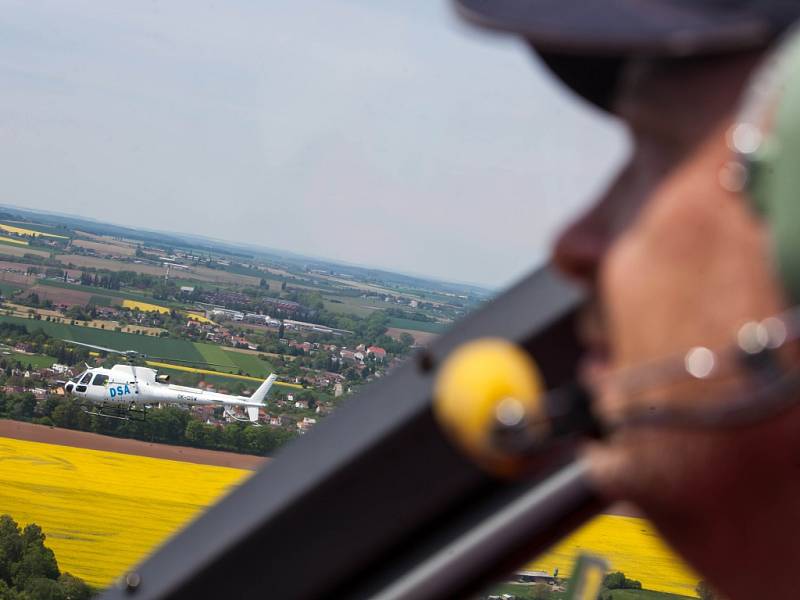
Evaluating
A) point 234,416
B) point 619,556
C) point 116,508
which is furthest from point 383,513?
point 116,508

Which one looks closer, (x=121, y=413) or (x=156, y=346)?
(x=121, y=413)

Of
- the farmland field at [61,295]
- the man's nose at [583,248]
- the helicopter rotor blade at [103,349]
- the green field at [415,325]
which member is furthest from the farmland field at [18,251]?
the man's nose at [583,248]

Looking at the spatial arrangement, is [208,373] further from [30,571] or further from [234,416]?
[30,571]

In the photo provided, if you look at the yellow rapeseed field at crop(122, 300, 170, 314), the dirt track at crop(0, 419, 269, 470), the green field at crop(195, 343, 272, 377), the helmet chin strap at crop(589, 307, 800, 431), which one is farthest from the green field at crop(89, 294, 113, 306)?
the helmet chin strap at crop(589, 307, 800, 431)

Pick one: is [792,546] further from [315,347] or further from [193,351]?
[193,351]

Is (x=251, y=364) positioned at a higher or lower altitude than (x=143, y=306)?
lower

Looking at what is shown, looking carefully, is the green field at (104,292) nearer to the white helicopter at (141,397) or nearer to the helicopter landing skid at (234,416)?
the white helicopter at (141,397)
